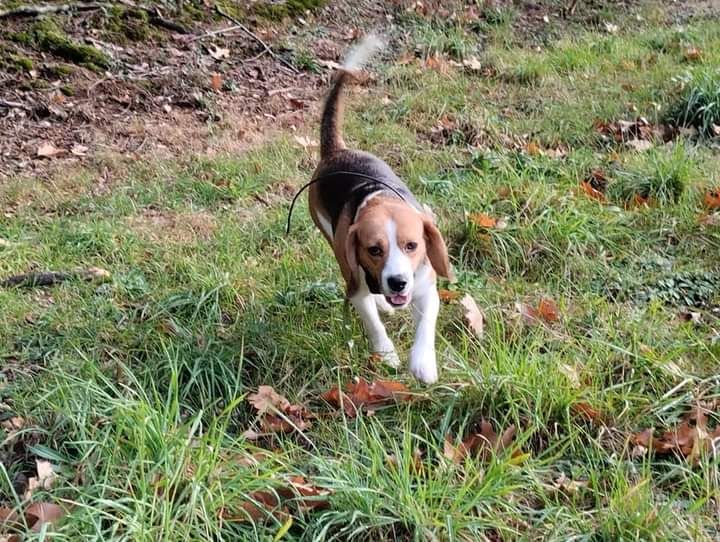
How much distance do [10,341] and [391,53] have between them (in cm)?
492

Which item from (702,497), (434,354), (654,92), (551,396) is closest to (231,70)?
(654,92)

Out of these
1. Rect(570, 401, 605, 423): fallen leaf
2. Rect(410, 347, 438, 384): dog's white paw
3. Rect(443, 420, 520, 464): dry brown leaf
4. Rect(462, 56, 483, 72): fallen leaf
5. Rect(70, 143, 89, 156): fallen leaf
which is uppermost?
Rect(570, 401, 605, 423): fallen leaf

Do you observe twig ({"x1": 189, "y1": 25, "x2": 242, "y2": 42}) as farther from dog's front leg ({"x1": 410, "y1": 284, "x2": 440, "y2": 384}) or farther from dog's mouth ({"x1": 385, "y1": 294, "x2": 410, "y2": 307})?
dog's mouth ({"x1": 385, "y1": 294, "x2": 410, "y2": 307})

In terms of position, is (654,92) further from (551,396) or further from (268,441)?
(268,441)

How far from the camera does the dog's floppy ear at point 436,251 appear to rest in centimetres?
306

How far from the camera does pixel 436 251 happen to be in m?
3.08

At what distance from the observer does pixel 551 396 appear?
260 cm

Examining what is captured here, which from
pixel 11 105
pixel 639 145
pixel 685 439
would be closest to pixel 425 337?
pixel 685 439

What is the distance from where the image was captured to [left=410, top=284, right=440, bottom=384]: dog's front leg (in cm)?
284

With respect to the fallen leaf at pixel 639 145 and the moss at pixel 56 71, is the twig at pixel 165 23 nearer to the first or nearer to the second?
the moss at pixel 56 71

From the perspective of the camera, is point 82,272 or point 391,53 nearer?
point 82,272

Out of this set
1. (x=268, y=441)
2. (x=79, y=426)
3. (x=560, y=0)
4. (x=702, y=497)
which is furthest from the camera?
(x=560, y=0)

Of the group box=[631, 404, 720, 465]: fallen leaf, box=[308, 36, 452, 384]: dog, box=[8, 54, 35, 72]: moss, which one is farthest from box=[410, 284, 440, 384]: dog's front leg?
box=[8, 54, 35, 72]: moss

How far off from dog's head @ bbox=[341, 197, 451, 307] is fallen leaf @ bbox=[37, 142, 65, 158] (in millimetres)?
3045
